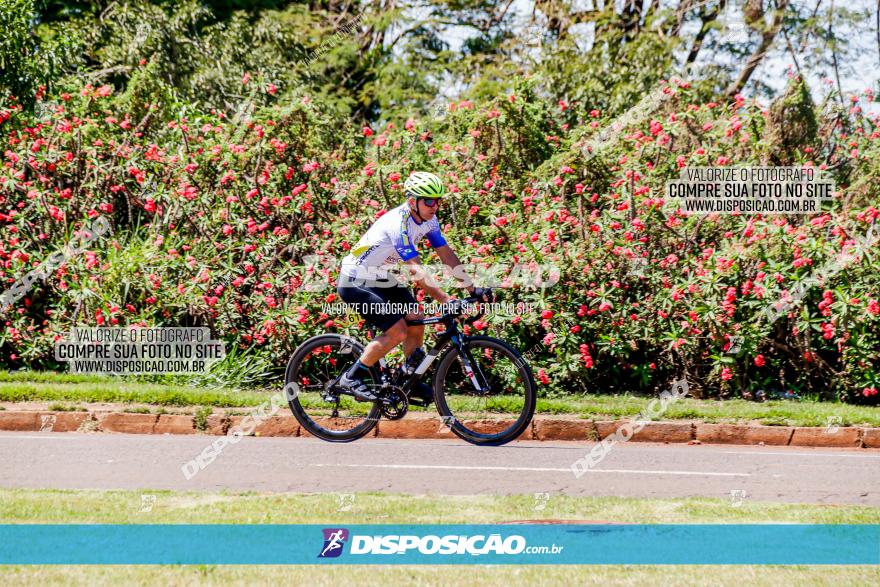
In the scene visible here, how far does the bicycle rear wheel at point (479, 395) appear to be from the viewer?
7.82 metres

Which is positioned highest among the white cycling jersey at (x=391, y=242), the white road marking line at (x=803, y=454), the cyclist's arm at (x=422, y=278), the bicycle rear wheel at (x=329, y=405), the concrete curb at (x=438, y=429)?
the white cycling jersey at (x=391, y=242)

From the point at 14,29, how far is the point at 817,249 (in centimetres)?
1117

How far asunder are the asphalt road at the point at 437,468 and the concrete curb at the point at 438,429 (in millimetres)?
192

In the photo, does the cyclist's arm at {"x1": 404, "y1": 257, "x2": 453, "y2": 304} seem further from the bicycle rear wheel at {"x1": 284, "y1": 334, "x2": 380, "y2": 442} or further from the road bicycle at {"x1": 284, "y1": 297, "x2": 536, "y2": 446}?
the bicycle rear wheel at {"x1": 284, "y1": 334, "x2": 380, "y2": 442}

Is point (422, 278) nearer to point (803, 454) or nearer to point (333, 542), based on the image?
point (333, 542)

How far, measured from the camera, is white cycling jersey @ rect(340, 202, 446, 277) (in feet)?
25.0

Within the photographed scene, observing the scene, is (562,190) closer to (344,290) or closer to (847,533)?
(344,290)

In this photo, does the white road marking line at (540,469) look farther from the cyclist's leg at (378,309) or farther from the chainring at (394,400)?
the cyclist's leg at (378,309)

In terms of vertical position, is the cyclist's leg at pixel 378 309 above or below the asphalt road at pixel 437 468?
above

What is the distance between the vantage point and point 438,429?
10125mm

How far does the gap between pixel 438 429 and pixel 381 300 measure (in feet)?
8.49

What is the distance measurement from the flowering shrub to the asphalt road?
213 cm

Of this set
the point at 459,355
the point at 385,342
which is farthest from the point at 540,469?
the point at 385,342

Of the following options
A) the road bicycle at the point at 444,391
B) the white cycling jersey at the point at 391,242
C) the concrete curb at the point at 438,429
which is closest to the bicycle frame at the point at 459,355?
the road bicycle at the point at 444,391
